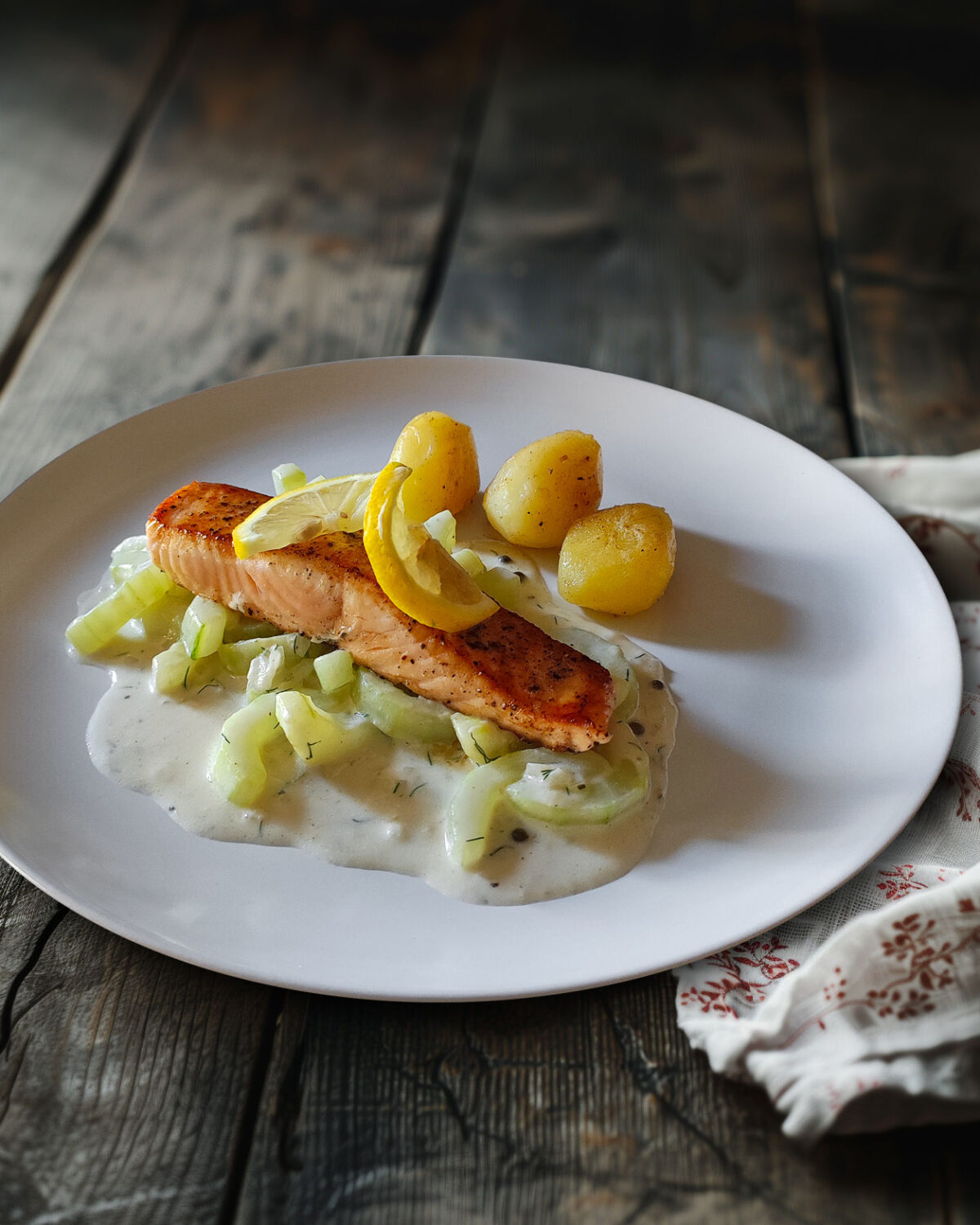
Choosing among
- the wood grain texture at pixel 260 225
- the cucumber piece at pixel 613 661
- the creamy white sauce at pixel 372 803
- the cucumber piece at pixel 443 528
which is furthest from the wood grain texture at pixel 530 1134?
the wood grain texture at pixel 260 225

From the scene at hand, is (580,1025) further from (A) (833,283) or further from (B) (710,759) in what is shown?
(A) (833,283)

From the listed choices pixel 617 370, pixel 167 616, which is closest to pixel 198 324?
pixel 617 370

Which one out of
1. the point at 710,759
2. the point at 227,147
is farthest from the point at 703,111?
the point at 710,759

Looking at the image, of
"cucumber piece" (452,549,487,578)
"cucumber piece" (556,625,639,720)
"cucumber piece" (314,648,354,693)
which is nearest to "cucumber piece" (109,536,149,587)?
"cucumber piece" (314,648,354,693)

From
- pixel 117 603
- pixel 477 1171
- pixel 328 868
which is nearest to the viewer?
pixel 477 1171

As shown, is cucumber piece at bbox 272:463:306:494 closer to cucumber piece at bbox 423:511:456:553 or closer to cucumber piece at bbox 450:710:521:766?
cucumber piece at bbox 423:511:456:553

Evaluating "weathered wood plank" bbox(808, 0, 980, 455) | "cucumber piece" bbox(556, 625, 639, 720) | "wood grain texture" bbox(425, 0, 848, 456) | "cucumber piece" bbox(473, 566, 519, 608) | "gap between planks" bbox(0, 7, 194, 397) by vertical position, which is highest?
"gap between planks" bbox(0, 7, 194, 397)
